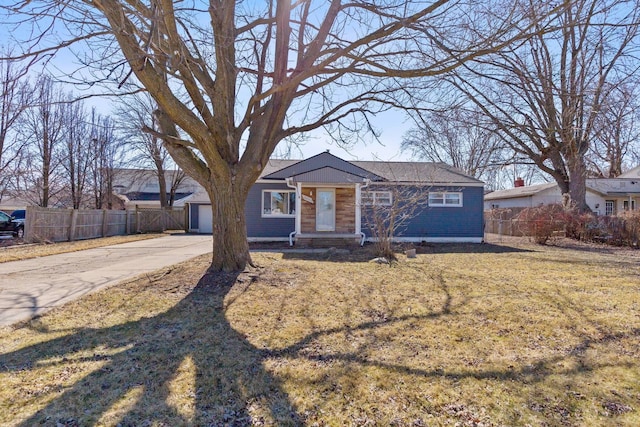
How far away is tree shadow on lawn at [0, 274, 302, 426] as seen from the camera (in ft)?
8.27

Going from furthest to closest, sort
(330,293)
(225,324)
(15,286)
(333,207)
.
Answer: (333,207), (15,286), (330,293), (225,324)

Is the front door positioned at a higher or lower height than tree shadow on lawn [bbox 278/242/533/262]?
higher

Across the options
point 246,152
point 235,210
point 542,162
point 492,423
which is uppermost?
point 542,162

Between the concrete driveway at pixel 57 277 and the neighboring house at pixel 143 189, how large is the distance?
2117cm

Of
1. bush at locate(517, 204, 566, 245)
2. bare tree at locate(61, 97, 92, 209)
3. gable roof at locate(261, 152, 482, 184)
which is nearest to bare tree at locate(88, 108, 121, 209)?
bare tree at locate(61, 97, 92, 209)

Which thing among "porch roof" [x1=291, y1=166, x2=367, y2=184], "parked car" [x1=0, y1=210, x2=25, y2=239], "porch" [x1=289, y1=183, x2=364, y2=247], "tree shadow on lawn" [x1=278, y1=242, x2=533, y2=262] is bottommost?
"tree shadow on lawn" [x1=278, y1=242, x2=533, y2=262]

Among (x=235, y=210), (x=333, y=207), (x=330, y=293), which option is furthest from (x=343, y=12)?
(x=333, y=207)

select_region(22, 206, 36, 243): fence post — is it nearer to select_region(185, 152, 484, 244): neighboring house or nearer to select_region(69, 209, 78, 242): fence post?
select_region(69, 209, 78, 242): fence post

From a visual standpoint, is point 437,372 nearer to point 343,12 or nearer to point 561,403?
point 561,403

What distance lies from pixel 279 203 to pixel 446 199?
23.9ft

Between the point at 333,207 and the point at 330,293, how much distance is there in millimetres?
9365

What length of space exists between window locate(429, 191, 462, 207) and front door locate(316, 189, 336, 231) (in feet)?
14.3

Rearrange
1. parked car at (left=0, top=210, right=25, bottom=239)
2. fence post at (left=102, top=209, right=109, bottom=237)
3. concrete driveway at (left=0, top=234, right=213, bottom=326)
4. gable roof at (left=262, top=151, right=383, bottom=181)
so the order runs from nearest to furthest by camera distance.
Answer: concrete driveway at (left=0, top=234, right=213, bottom=326)
gable roof at (left=262, top=151, right=383, bottom=181)
parked car at (left=0, top=210, right=25, bottom=239)
fence post at (left=102, top=209, right=109, bottom=237)

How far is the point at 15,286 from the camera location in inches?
267
